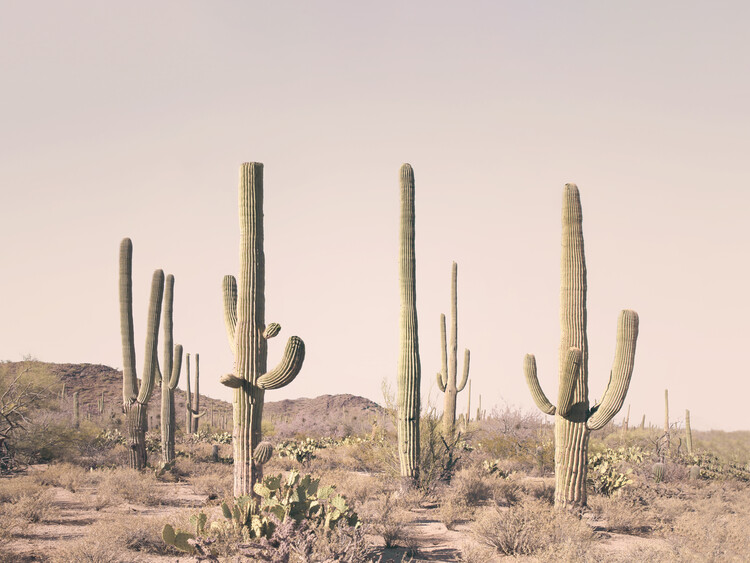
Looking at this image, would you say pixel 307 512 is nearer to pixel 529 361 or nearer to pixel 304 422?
pixel 529 361

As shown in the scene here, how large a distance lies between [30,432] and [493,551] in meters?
16.1

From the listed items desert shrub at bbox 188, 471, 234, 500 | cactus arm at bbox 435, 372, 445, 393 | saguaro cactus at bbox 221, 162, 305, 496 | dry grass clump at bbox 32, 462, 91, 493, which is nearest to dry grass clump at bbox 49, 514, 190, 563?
saguaro cactus at bbox 221, 162, 305, 496

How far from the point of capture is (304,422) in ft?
147

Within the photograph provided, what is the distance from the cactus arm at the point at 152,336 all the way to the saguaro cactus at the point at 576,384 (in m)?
11.1

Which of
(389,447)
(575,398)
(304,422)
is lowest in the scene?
(304,422)

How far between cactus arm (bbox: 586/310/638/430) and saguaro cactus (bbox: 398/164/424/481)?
13.1 ft

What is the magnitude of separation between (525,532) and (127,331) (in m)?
12.8

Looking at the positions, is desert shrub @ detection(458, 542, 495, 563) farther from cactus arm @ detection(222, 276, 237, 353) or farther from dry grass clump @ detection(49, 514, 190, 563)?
cactus arm @ detection(222, 276, 237, 353)

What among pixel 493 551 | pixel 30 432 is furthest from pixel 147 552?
pixel 30 432

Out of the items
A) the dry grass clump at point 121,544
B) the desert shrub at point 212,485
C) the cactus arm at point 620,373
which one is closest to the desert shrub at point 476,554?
the cactus arm at point 620,373

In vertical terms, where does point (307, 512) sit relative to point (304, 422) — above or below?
above

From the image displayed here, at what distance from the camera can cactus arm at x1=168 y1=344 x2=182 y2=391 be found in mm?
21188

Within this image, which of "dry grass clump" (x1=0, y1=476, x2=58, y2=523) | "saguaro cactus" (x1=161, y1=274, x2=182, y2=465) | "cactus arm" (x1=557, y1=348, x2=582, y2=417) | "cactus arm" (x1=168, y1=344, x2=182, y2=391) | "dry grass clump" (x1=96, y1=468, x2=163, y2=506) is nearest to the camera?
"cactus arm" (x1=557, y1=348, x2=582, y2=417)

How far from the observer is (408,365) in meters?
14.8
